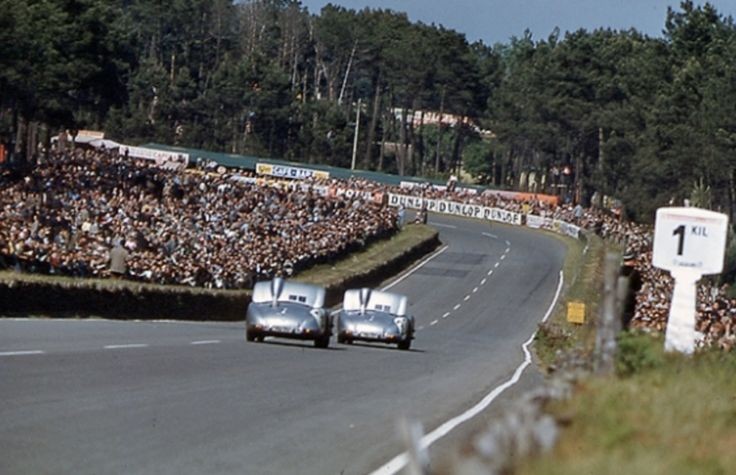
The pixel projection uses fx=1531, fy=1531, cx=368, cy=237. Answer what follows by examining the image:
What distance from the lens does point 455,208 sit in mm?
106000

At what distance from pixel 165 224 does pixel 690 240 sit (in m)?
38.8

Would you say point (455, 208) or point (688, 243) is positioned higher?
point (455, 208)

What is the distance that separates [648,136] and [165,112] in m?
64.0

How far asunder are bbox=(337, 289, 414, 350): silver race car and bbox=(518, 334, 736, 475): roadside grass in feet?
65.1

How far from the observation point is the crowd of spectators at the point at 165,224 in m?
38.8

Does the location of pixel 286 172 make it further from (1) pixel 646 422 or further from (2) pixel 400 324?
(1) pixel 646 422

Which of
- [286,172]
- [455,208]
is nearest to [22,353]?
[455,208]

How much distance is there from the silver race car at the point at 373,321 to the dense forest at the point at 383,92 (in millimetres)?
30203

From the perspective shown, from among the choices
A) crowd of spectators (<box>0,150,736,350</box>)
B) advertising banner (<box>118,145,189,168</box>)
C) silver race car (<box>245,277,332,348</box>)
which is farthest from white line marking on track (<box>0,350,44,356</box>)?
advertising banner (<box>118,145,189,168</box>)

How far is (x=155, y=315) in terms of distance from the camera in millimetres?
36562

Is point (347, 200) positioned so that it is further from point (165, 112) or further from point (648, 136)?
point (165, 112)

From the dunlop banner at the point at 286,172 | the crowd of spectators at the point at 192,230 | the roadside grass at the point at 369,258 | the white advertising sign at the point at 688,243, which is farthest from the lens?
the dunlop banner at the point at 286,172

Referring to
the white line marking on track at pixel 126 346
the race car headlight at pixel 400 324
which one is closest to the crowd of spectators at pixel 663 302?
the race car headlight at pixel 400 324

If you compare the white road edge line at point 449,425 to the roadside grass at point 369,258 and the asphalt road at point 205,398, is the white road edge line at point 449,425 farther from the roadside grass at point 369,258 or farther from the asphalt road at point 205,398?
the roadside grass at point 369,258
